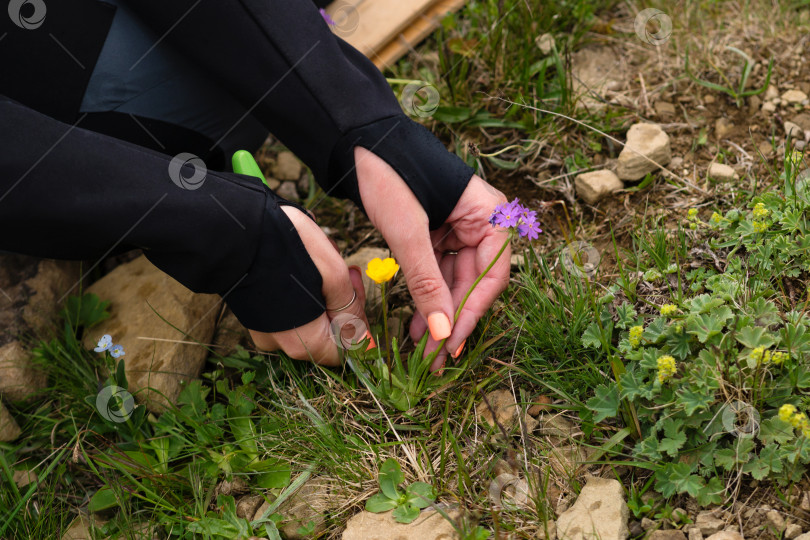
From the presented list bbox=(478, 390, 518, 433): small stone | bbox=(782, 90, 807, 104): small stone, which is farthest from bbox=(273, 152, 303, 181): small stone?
bbox=(782, 90, 807, 104): small stone

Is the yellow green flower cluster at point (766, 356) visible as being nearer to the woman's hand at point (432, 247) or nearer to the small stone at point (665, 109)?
the woman's hand at point (432, 247)

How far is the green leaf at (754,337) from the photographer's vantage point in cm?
134

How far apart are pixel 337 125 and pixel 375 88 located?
0.47ft

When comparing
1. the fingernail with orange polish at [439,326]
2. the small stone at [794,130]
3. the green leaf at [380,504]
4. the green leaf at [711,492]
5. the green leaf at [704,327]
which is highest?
the fingernail with orange polish at [439,326]

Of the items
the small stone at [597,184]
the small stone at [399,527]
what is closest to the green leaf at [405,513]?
the small stone at [399,527]

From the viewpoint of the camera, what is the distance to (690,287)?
5.18 feet

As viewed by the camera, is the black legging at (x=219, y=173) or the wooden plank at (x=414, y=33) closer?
the black legging at (x=219, y=173)

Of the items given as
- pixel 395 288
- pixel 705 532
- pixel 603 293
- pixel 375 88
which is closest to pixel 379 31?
pixel 375 88

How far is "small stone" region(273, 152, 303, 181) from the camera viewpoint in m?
2.38

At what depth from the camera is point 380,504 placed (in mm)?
1475

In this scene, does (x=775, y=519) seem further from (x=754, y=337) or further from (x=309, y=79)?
(x=309, y=79)

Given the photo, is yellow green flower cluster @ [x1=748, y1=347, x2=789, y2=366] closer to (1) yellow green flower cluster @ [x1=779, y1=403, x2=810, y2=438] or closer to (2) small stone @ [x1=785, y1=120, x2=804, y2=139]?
(1) yellow green flower cluster @ [x1=779, y1=403, x2=810, y2=438]

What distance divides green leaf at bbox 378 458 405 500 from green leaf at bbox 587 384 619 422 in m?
0.44

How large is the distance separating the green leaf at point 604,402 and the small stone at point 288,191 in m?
1.28
